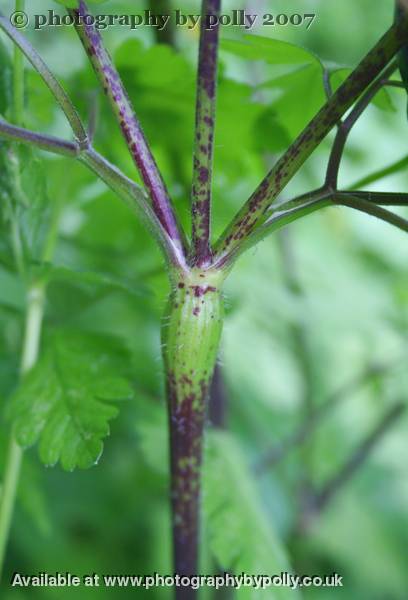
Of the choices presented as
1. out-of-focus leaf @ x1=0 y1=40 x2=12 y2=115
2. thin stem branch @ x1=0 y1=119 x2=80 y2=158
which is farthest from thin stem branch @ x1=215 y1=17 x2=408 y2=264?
out-of-focus leaf @ x1=0 y1=40 x2=12 y2=115

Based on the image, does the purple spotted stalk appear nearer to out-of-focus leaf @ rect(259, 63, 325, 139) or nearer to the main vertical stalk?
the main vertical stalk

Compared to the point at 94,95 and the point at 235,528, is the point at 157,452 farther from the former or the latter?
the point at 94,95

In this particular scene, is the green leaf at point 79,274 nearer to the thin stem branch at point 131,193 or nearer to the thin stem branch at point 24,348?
the thin stem branch at point 24,348

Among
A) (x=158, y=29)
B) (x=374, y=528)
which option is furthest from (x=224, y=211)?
(x=374, y=528)

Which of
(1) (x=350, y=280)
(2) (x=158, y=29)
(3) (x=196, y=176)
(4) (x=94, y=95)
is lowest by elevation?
(3) (x=196, y=176)

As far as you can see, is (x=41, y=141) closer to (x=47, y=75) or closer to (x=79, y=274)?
(x=47, y=75)

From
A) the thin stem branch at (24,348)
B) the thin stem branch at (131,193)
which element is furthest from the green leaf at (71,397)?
the thin stem branch at (131,193)

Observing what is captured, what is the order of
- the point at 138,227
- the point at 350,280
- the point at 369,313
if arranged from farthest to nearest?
the point at 350,280 < the point at 369,313 < the point at 138,227
